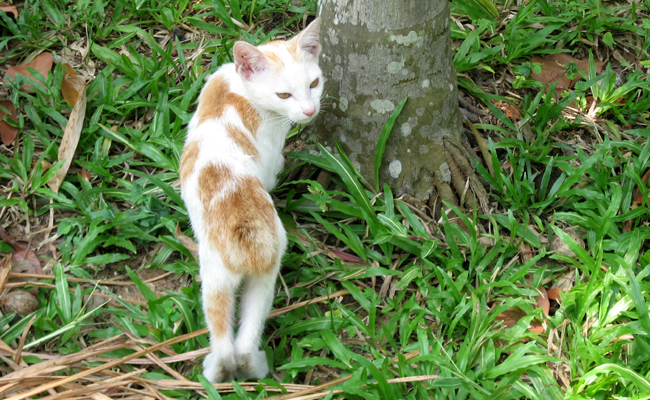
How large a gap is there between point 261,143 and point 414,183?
1.04 meters

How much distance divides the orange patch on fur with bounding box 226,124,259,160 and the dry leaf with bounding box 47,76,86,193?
4.48ft

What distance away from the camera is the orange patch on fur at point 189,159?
2.75 metres

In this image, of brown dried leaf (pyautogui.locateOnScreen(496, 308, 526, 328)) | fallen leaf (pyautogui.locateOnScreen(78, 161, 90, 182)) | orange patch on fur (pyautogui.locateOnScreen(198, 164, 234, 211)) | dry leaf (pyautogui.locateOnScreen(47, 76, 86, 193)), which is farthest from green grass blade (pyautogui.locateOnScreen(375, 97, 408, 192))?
dry leaf (pyautogui.locateOnScreen(47, 76, 86, 193))

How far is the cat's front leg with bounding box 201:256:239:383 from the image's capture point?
8.09 ft

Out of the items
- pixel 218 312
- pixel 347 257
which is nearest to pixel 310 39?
pixel 347 257

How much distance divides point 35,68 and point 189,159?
2.04 meters

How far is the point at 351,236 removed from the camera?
10.1ft

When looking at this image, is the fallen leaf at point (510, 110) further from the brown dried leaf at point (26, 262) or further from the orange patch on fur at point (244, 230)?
the brown dried leaf at point (26, 262)

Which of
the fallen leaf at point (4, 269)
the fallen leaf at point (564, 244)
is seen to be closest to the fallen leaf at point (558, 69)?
the fallen leaf at point (564, 244)

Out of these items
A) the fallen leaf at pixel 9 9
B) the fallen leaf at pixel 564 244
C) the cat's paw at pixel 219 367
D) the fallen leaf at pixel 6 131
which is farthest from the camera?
the fallen leaf at pixel 9 9

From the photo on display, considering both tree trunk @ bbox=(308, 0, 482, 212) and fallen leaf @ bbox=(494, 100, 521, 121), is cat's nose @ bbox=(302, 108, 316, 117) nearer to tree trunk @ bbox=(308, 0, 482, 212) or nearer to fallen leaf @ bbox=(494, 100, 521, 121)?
tree trunk @ bbox=(308, 0, 482, 212)

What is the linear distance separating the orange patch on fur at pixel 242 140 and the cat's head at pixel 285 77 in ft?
0.66

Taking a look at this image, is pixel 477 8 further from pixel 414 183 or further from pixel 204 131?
pixel 204 131

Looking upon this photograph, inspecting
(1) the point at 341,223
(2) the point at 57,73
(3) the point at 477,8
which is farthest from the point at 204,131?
(3) the point at 477,8
